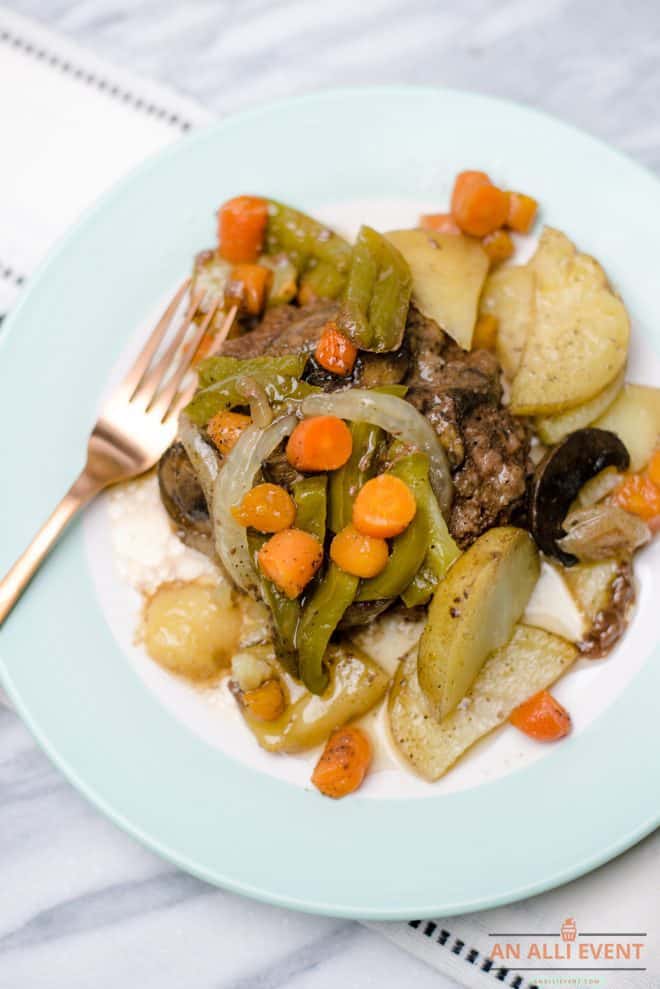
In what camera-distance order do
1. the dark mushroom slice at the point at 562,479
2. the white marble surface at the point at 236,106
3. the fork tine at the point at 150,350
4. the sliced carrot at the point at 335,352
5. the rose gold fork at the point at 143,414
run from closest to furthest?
the sliced carrot at the point at 335,352 < the dark mushroom slice at the point at 562,479 < the white marble surface at the point at 236,106 < the rose gold fork at the point at 143,414 < the fork tine at the point at 150,350

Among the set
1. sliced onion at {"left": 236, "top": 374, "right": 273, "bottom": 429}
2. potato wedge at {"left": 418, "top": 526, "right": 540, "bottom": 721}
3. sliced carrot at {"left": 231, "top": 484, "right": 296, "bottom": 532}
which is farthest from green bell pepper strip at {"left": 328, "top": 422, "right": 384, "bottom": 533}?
potato wedge at {"left": 418, "top": 526, "right": 540, "bottom": 721}

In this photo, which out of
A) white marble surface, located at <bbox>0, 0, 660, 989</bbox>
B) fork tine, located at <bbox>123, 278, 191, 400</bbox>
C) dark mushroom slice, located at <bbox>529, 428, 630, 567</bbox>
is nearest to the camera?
dark mushroom slice, located at <bbox>529, 428, 630, 567</bbox>

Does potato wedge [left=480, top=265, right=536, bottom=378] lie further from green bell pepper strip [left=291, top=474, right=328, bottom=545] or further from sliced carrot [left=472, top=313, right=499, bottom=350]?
green bell pepper strip [left=291, top=474, right=328, bottom=545]

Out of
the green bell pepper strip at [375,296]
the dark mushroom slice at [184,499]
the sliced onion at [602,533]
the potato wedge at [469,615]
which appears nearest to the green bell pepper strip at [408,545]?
the potato wedge at [469,615]

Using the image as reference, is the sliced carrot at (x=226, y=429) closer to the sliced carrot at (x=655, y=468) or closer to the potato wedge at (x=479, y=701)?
the potato wedge at (x=479, y=701)

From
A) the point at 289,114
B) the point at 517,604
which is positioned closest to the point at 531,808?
the point at 517,604

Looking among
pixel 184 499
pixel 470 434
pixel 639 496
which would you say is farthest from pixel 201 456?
pixel 639 496
